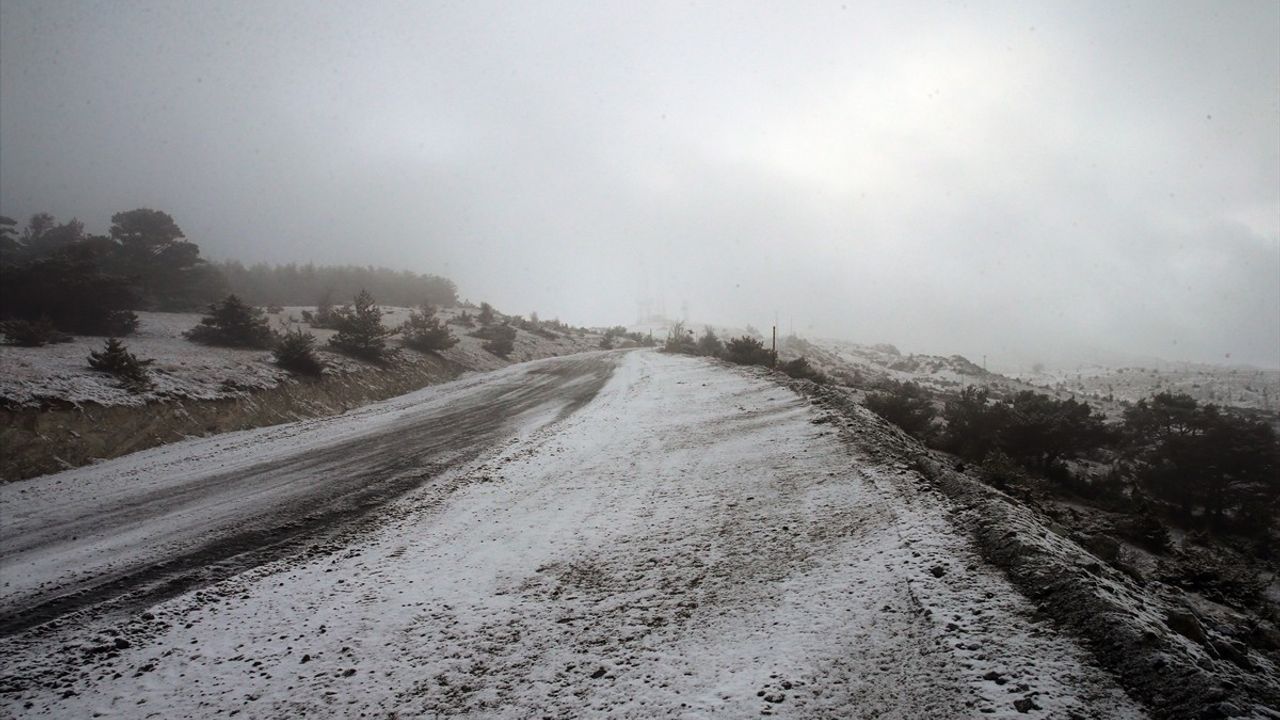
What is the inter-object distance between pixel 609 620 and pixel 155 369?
47.6ft

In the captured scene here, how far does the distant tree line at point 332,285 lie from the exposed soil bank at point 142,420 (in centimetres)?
2005

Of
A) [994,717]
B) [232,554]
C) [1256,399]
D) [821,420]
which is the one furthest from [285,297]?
[1256,399]

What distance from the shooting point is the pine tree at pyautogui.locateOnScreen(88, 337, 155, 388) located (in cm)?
1041

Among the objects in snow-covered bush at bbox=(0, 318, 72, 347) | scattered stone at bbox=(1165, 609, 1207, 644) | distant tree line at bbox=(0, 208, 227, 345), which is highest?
distant tree line at bbox=(0, 208, 227, 345)

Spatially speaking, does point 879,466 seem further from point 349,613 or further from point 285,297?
point 285,297

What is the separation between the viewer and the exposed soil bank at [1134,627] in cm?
186

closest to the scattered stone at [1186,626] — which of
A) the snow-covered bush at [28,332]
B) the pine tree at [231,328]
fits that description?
the snow-covered bush at [28,332]

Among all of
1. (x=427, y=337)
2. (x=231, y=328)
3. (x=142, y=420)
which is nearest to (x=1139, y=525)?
(x=142, y=420)

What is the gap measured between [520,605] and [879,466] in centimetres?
369

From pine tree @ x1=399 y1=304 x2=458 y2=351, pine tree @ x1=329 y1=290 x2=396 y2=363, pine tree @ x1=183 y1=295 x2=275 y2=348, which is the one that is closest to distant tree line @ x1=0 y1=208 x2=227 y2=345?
pine tree @ x1=183 y1=295 x2=275 y2=348

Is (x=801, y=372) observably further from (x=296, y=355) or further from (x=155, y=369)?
(x=155, y=369)

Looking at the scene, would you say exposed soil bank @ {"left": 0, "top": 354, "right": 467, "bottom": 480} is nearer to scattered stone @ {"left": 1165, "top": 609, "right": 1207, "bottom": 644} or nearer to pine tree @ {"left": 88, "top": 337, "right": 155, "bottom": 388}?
pine tree @ {"left": 88, "top": 337, "right": 155, "bottom": 388}

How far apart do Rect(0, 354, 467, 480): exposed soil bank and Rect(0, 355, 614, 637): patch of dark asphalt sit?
4.12m

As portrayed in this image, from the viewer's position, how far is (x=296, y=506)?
18.1 feet
